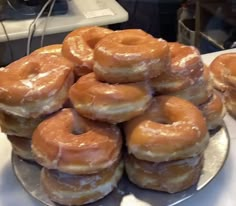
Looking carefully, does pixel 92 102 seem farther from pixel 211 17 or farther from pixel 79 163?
pixel 211 17

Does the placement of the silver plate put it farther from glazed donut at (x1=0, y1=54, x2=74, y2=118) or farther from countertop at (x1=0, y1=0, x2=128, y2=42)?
countertop at (x1=0, y1=0, x2=128, y2=42)

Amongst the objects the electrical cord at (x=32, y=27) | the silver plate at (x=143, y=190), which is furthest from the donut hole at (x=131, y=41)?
the electrical cord at (x=32, y=27)

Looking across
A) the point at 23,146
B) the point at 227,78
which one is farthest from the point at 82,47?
the point at 227,78

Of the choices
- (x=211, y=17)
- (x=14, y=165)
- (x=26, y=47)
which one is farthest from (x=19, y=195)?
(x=211, y=17)

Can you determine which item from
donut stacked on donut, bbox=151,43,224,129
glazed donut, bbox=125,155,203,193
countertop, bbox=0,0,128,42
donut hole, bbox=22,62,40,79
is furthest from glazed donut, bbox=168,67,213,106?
countertop, bbox=0,0,128,42

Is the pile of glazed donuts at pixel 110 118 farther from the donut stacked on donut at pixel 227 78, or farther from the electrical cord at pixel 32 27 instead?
the electrical cord at pixel 32 27

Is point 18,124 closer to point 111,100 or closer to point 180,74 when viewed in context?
point 111,100
